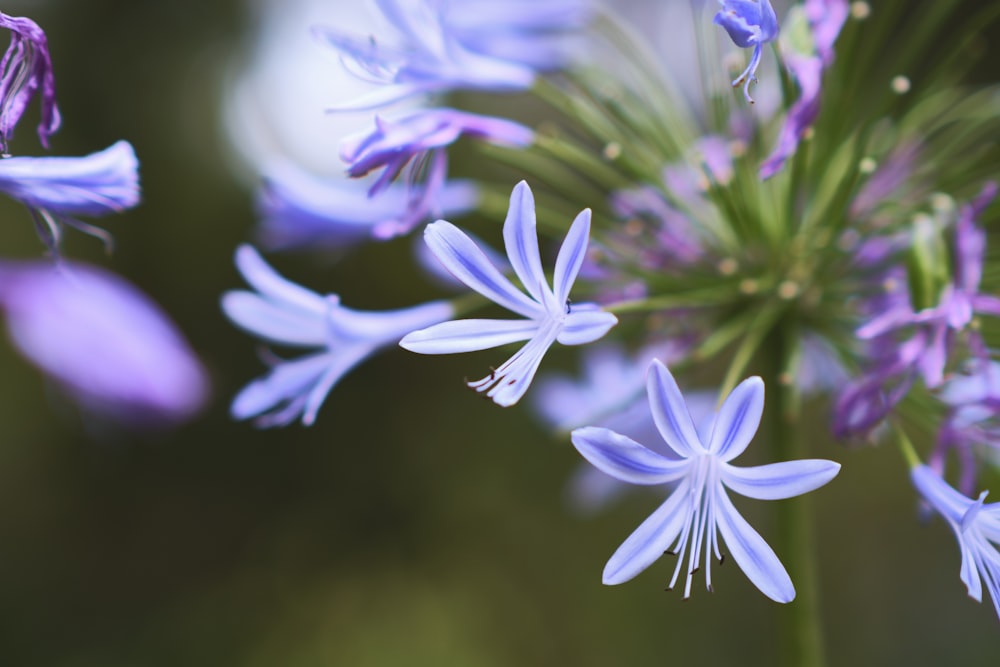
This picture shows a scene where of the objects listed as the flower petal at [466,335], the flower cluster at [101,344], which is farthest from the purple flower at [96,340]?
the flower petal at [466,335]

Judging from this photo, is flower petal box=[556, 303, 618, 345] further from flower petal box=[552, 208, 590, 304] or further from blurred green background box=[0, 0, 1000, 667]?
blurred green background box=[0, 0, 1000, 667]

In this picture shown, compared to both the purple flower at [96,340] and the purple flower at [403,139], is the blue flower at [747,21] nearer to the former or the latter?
the purple flower at [403,139]

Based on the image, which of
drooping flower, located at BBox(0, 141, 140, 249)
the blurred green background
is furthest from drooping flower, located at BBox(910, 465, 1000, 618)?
the blurred green background

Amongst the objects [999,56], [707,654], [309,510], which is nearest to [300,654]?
[309,510]

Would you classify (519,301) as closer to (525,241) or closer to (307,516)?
(525,241)

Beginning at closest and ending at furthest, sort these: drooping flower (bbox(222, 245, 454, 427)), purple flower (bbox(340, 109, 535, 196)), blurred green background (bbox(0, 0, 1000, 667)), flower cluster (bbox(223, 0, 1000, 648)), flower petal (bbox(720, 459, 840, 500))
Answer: flower petal (bbox(720, 459, 840, 500)) → flower cluster (bbox(223, 0, 1000, 648)) → purple flower (bbox(340, 109, 535, 196)) → drooping flower (bbox(222, 245, 454, 427)) → blurred green background (bbox(0, 0, 1000, 667))

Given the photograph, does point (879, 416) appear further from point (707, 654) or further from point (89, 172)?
point (707, 654)
